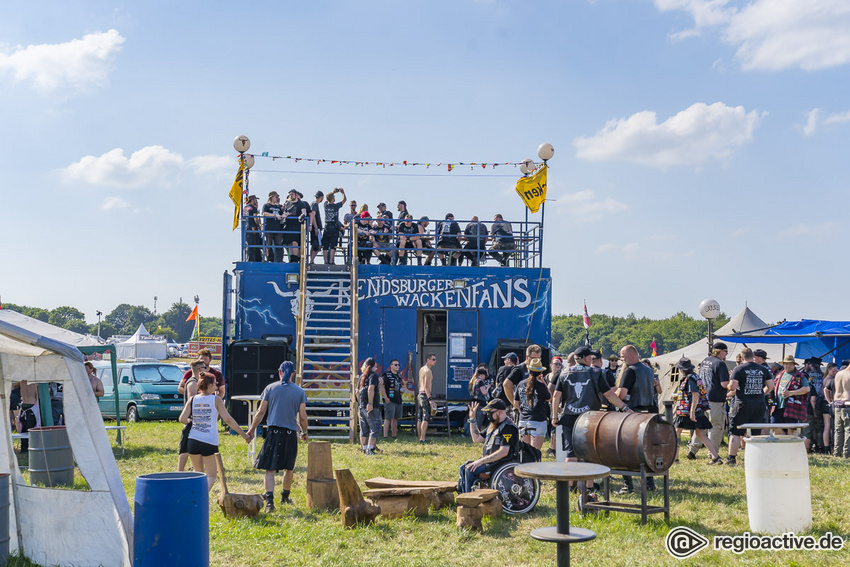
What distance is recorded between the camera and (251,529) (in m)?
7.85

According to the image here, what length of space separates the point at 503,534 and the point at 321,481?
2282 mm

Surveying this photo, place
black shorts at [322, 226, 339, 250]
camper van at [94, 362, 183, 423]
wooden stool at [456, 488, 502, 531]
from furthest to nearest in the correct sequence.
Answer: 1. camper van at [94, 362, 183, 423]
2. black shorts at [322, 226, 339, 250]
3. wooden stool at [456, 488, 502, 531]

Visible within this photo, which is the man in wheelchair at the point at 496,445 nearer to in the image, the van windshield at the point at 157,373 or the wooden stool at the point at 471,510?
the wooden stool at the point at 471,510

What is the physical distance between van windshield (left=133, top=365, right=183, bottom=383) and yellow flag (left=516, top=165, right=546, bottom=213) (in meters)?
10.0

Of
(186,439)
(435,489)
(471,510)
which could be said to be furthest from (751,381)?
(186,439)

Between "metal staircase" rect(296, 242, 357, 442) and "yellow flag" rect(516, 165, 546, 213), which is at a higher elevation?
"yellow flag" rect(516, 165, 546, 213)

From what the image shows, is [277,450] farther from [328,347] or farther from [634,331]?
[634,331]

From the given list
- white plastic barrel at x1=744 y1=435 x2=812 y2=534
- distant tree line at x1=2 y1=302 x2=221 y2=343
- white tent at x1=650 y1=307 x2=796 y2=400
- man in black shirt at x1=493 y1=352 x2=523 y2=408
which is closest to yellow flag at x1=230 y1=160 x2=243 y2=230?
man in black shirt at x1=493 y1=352 x2=523 y2=408

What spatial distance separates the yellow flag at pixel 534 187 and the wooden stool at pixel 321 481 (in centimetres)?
1060

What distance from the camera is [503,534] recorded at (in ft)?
25.2

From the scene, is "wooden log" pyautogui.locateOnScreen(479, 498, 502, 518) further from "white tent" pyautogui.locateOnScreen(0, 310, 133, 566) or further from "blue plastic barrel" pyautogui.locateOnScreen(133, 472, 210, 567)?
"white tent" pyautogui.locateOnScreen(0, 310, 133, 566)

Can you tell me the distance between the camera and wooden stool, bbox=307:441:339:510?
29.0ft

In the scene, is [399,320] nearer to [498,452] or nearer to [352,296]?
[352,296]

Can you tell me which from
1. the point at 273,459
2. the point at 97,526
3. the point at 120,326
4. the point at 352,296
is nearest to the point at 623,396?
the point at 273,459
